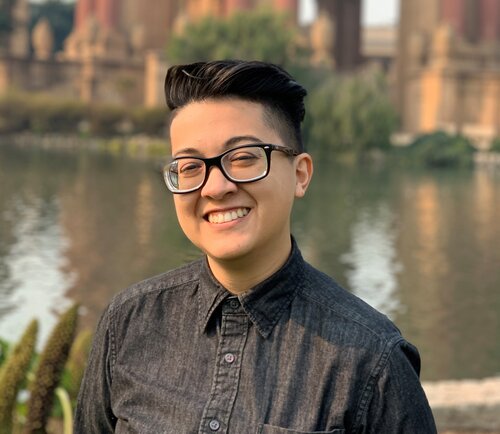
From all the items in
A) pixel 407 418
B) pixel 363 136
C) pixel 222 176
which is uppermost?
pixel 222 176

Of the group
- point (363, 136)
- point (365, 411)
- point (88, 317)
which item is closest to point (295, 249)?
point (365, 411)

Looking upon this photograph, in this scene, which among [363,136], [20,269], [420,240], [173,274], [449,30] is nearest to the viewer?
[173,274]

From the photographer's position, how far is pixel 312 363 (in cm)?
170

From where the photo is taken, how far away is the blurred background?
10453mm

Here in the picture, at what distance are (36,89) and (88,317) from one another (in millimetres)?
43360

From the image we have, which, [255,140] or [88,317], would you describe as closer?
[255,140]

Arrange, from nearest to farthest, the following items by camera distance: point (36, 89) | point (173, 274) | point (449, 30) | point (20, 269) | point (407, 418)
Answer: point (407, 418), point (173, 274), point (20, 269), point (449, 30), point (36, 89)

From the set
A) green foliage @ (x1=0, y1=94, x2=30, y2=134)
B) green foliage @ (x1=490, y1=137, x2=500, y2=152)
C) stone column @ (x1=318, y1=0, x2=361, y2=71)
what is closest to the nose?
green foliage @ (x1=490, y1=137, x2=500, y2=152)

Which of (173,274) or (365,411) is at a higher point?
(173,274)

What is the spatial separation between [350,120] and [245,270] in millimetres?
34410

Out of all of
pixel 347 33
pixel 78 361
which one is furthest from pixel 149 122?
pixel 78 361

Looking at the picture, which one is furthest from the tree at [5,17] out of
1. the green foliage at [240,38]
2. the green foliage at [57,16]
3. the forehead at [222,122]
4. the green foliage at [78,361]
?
the forehead at [222,122]

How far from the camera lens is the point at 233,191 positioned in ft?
5.89

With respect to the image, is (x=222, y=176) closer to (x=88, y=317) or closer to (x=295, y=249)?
(x=295, y=249)
